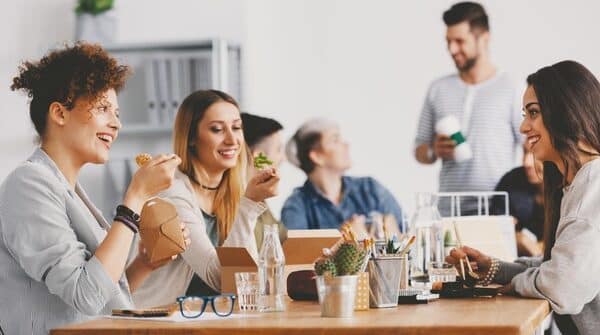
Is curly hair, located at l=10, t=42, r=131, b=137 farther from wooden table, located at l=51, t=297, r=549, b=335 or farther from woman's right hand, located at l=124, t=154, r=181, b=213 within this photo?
wooden table, located at l=51, t=297, r=549, b=335

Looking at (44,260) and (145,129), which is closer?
(44,260)

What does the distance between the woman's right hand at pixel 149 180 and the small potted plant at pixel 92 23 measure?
3.17 metres

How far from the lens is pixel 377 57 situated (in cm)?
614

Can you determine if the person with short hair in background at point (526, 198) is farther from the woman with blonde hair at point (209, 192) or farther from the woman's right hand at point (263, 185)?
the woman's right hand at point (263, 185)

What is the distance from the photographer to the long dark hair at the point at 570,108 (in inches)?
97.3

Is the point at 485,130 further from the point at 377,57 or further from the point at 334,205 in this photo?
the point at 377,57

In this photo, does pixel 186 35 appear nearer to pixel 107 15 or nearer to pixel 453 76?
pixel 107 15

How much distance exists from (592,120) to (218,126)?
123 centimetres


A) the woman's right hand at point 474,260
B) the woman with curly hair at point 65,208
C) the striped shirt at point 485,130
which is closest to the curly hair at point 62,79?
the woman with curly hair at point 65,208

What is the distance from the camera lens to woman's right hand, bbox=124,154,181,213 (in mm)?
2275

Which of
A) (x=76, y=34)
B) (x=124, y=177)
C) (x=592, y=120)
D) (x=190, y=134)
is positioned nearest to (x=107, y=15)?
(x=76, y=34)

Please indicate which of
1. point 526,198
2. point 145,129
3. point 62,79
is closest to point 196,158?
point 62,79

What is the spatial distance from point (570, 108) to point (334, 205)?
103 inches

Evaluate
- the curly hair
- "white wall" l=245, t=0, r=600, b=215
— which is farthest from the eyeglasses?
"white wall" l=245, t=0, r=600, b=215
